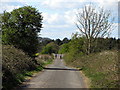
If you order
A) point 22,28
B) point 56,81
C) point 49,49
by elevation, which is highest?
point 22,28

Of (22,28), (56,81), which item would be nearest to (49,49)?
(22,28)

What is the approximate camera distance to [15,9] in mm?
28422

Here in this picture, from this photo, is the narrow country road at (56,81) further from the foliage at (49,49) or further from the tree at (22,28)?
the foliage at (49,49)

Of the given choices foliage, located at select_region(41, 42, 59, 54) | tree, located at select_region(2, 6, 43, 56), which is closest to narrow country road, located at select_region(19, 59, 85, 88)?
tree, located at select_region(2, 6, 43, 56)

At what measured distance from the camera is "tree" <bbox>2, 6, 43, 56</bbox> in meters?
27.1

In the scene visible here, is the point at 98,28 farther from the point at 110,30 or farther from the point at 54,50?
the point at 54,50

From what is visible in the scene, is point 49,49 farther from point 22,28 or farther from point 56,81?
point 56,81

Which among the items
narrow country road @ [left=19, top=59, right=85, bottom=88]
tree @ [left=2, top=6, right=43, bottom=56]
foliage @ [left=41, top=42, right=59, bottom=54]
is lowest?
narrow country road @ [left=19, top=59, right=85, bottom=88]

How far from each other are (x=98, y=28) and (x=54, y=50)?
8618 centimetres

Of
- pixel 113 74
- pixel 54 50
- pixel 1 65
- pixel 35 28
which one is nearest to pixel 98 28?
pixel 35 28

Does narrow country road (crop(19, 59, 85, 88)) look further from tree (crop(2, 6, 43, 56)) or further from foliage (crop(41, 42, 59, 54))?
foliage (crop(41, 42, 59, 54))

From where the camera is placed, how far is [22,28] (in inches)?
1099

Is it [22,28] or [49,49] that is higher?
[22,28]

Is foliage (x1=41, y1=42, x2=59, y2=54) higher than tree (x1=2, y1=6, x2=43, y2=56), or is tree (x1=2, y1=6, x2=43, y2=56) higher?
tree (x1=2, y1=6, x2=43, y2=56)
